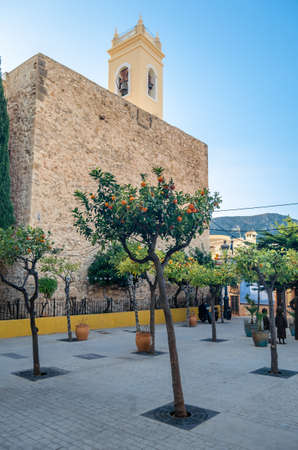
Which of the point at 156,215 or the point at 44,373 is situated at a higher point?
the point at 156,215

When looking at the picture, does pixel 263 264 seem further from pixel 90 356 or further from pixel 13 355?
pixel 13 355

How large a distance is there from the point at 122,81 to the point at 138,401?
30691 millimetres

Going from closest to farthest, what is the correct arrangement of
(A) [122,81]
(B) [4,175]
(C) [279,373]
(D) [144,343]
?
(C) [279,373] < (D) [144,343] < (B) [4,175] < (A) [122,81]

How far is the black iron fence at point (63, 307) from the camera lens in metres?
15.8

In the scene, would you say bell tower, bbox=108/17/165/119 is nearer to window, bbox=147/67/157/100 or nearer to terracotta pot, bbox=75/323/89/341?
window, bbox=147/67/157/100

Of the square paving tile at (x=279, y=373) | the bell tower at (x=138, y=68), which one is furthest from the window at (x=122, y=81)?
the square paving tile at (x=279, y=373)

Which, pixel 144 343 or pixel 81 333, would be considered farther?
pixel 81 333

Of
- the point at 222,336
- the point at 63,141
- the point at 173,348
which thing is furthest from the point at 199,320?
the point at 173,348

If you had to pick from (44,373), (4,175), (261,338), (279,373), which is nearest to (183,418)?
(279,373)

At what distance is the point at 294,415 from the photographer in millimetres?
5605

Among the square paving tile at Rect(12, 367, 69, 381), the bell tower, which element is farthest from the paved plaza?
the bell tower

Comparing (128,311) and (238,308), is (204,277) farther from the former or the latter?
(238,308)

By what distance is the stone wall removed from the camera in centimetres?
1756

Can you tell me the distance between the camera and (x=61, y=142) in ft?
61.6
